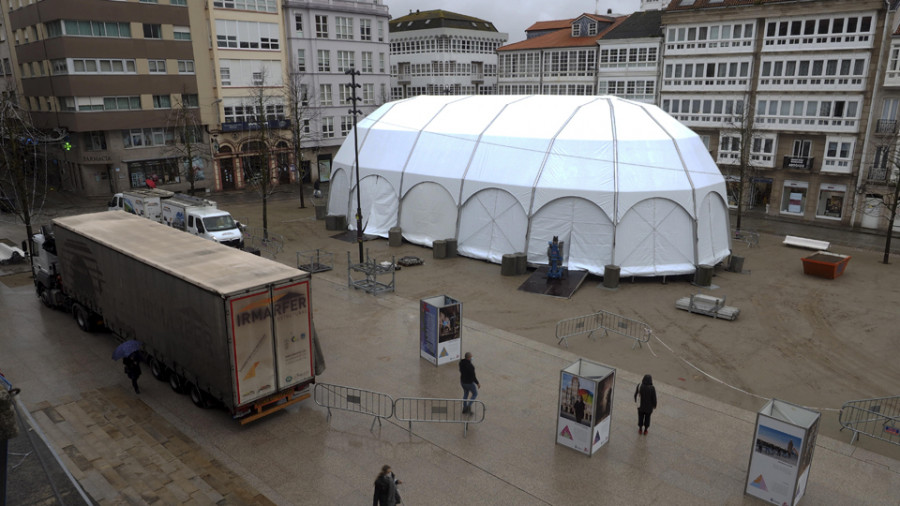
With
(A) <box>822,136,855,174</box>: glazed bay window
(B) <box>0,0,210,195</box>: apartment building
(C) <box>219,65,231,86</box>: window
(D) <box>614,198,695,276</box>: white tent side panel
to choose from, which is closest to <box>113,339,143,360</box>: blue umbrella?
(D) <box>614,198,695,276</box>: white tent side panel

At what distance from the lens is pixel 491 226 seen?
27188 mm

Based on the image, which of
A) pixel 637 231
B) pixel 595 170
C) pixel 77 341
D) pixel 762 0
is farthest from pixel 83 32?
pixel 762 0

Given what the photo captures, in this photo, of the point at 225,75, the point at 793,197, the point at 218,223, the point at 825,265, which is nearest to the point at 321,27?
the point at 225,75

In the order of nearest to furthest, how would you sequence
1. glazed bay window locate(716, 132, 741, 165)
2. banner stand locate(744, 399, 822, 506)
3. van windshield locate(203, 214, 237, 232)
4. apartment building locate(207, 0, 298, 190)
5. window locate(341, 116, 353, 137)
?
banner stand locate(744, 399, 822, 506)
van windshield locate(203, 214, 237, 232)
glazed bay window locate(716, 132, 741, 165)
apartment building locate(207, 0, 298, 190)
window locate(341, 116, 353, 137)

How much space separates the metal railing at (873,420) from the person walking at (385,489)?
10.1 m

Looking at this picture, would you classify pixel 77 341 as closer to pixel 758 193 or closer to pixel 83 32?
pixel 83 32

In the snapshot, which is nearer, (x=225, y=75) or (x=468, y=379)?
(x=468, y=379)

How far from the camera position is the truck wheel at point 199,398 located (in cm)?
1346

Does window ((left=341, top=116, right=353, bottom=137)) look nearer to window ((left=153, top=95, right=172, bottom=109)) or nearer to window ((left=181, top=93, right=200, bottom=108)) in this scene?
window ((left=181, top=93, right=200, bottom=108))

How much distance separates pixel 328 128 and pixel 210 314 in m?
43.3

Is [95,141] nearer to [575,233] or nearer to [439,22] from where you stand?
[575,233]

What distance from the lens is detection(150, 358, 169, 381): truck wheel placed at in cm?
1483

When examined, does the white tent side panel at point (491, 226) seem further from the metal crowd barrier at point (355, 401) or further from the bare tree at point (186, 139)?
the bare tree at point (186, 139)

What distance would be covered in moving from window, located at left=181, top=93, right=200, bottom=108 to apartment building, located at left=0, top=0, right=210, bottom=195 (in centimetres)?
7
